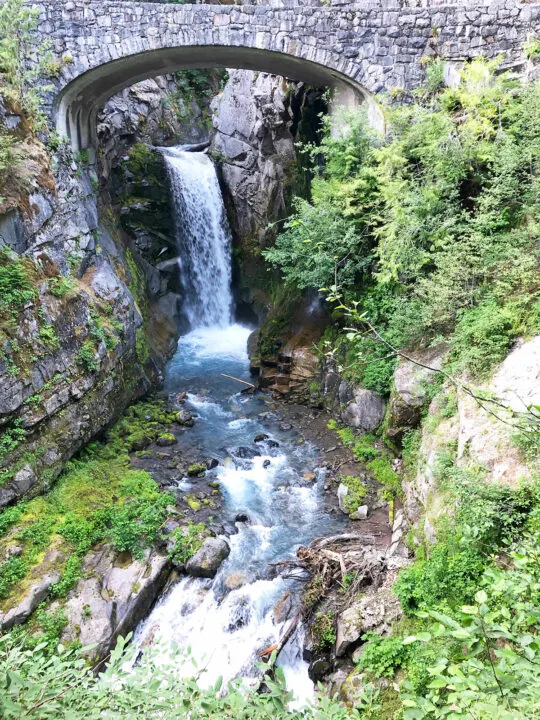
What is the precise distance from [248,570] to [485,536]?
14.7 ft

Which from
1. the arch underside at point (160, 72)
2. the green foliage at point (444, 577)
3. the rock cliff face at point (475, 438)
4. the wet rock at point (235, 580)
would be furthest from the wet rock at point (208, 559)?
the arch underside at point (160, 72)

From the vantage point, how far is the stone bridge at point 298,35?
10695mm

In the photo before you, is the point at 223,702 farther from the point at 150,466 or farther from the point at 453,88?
the point at 453,88

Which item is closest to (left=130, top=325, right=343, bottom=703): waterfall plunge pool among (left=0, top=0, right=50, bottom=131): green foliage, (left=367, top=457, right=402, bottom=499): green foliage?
(left=367, top=457, right=402, bottom=499): green foliage

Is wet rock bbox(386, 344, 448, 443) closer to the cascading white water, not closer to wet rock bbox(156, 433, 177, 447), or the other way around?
the cascading white water

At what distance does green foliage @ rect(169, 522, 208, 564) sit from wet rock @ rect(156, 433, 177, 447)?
2.94 m

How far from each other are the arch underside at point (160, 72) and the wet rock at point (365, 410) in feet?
25.2

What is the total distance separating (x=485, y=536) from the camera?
16.6 ft

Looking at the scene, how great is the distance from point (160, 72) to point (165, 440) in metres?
10.6

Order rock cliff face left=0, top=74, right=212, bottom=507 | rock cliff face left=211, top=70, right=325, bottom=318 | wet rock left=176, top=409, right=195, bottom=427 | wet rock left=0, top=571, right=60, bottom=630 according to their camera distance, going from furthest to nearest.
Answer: rock cliff face left=211, top=70, right=325, bottom=318 → wet rock left=176, top=409, right=195, bottom=427 → rock cliff face left=0, top=74, right=212, bottom=507 → wet rock left=0, top=571, right=60, bottom=630

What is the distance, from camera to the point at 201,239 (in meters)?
17.9

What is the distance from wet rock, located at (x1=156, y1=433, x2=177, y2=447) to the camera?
11.3m

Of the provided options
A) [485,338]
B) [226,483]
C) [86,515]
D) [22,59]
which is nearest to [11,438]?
[86,515]

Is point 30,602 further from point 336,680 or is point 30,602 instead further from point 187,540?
point 336,680
